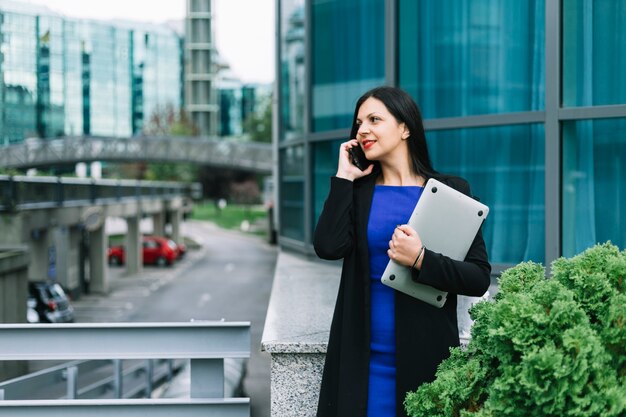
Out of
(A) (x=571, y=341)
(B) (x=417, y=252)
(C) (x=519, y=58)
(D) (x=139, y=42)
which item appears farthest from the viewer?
(D) (x=139, y=42)

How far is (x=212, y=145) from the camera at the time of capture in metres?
71.8

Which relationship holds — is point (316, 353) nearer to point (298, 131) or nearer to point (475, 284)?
point (475, 284)

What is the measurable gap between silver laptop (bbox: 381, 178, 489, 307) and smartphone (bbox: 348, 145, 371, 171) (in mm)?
287

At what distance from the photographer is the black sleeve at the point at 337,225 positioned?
2.66m

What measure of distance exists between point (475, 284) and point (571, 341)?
600 mm

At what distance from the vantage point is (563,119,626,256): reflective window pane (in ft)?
19.2

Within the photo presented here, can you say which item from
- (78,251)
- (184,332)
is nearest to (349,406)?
(184,332)

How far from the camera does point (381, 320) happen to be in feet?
8.69

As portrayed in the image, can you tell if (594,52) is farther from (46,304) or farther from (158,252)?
(158,252)

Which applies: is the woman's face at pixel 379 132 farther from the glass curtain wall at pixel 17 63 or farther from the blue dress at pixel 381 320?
the glass curtain wall at pixel 17 63

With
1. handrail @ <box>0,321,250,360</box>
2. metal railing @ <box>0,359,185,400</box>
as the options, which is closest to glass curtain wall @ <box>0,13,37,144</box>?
metal railing @ <box>0,359,185,400</box>

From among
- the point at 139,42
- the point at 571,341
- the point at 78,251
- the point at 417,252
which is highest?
the point at 139,42

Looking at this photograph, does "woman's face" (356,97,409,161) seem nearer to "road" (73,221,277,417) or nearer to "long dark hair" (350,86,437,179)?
"long dark hair" (350,86,437,179)

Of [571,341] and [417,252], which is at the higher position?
[417,252]
